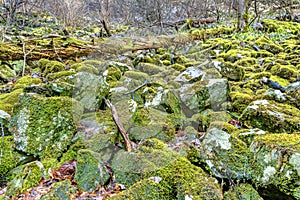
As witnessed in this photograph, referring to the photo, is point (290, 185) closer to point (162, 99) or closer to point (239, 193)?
point (239, 193)

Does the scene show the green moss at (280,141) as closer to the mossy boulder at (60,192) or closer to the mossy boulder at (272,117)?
the mossy boulder at (272,117)

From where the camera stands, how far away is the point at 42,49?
586 cm

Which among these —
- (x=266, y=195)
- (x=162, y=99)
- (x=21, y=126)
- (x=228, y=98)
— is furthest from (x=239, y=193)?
(x=21, y=126)

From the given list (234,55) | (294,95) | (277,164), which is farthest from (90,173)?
(234,55)

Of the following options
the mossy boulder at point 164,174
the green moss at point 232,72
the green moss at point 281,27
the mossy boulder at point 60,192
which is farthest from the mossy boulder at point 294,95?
the green moss at point 281,27

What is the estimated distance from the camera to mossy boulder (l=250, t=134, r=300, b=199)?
5.83 feet

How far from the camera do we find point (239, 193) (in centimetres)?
196

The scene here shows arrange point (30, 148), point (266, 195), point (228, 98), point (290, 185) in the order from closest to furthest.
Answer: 1. point (290, 185)
2. point (266, 195)
3. point (30, 148)
4. point (228, 98)

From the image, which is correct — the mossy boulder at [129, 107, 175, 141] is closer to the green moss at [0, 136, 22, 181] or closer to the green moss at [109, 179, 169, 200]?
the green moss at [109, 179, 169, 200]

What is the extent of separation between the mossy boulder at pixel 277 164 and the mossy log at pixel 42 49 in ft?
17.1

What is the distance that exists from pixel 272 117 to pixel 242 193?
1130mm

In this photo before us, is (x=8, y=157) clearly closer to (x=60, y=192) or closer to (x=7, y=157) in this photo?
(x=7, y=157)

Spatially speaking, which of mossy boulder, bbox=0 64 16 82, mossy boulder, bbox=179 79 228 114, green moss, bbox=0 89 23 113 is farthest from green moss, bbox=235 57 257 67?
mossy boulder, bbox=0 64 16 82

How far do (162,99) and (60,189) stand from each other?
186cm
